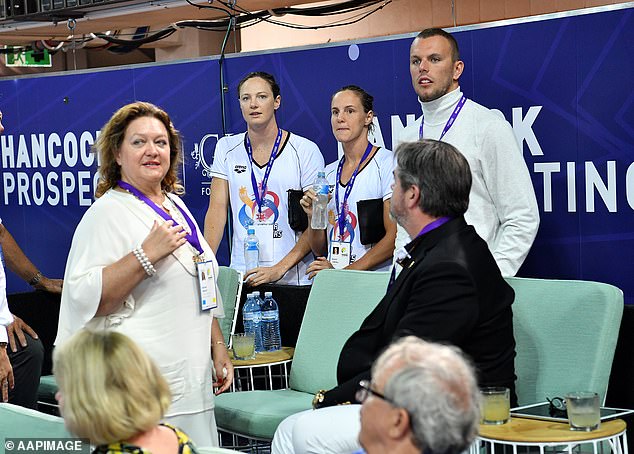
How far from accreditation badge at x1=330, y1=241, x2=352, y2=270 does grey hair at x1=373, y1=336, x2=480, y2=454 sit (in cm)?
297

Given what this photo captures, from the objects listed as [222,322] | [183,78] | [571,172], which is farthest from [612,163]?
[183,78]

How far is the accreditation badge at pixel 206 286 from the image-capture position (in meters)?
3.26

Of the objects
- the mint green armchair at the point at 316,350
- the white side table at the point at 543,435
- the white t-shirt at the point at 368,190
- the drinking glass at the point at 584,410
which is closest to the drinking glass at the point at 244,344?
the mint green armchair at the point at 316,350

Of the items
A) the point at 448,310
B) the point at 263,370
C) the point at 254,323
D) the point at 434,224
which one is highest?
the point at 434,224

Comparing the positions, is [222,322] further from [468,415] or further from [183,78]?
[468,415]

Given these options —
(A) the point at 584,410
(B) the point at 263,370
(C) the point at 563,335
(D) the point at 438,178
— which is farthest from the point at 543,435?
(B) the point at 263,370

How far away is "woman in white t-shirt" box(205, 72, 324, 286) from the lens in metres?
5.18

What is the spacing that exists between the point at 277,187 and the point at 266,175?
82mm

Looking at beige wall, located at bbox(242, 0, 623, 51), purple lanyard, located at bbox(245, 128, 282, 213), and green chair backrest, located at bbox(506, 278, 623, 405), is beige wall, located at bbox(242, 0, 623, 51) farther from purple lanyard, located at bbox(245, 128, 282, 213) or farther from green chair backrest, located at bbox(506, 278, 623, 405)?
green chair backrest, located at bbox(506, 278, 623, 405)

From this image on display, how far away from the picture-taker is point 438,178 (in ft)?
10.0

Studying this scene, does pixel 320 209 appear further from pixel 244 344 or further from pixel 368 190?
pixel 244 344

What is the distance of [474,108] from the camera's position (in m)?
4.27

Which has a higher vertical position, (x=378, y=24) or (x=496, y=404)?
(x=378, y=24)

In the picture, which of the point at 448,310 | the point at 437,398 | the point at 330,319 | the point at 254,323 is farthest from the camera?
A: the point at 254,323
